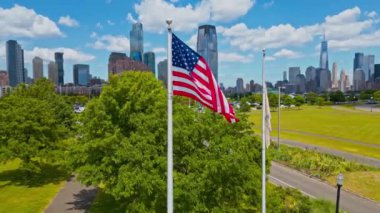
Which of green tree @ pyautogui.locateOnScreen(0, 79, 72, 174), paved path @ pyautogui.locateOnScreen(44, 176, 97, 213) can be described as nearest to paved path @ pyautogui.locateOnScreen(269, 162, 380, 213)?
paved path @ pyautogui.locateOnScreen(44, 176, 97, 213)

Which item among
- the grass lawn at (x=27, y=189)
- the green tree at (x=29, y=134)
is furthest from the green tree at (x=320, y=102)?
the green tree at (x=29, y=134)

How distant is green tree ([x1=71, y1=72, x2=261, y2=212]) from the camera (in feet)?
50.2

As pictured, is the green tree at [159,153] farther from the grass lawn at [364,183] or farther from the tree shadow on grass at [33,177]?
the grass lawn at [364,183]

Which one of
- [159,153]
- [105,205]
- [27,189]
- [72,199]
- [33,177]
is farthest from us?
[33,177]

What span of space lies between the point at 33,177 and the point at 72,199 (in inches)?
353

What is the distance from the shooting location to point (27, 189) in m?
29.4

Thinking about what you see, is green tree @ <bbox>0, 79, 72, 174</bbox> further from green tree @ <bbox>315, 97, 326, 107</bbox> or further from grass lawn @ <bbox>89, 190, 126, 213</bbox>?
green tree @ <bbox>315, 97, 326, 107</bbox>

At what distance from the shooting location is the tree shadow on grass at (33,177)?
3141 cm

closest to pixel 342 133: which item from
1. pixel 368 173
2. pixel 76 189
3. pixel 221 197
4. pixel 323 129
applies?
pixel 323 129

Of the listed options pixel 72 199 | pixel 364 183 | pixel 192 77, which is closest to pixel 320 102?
pixel 364 183

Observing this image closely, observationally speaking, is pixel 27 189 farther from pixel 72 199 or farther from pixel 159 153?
pixel 159 153

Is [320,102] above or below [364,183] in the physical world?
above

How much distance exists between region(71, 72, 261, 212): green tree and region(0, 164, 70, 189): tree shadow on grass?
1341cm

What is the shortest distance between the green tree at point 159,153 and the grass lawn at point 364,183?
13.7 metres
